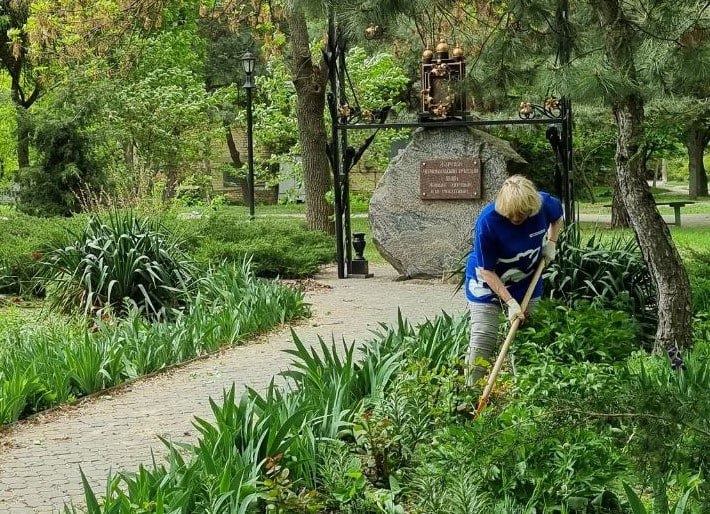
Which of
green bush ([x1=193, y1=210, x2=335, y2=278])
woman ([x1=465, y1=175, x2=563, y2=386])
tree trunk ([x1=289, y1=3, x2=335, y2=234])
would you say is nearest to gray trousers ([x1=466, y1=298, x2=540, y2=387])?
woman ([x1=465, y1=175, x2=563, y2=386])

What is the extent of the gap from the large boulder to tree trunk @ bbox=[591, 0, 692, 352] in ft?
23.3

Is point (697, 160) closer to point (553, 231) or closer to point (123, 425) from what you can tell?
point (553, 231)

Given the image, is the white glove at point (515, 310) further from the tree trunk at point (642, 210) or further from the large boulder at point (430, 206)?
the large boulder at point (430, 206)

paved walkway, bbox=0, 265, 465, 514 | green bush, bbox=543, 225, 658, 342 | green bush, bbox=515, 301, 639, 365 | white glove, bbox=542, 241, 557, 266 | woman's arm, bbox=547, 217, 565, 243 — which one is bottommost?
paved walkway, bbox=0, 265, 465, 514

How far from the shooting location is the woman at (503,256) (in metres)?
6.38

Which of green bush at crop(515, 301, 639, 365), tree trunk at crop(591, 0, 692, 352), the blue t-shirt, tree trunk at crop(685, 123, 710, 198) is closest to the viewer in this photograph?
the blue t-shirt

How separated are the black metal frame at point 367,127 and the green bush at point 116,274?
12.7 feet

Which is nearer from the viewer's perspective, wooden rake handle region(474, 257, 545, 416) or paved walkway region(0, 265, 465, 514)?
paved walkway region(0, 265, 465, 514)

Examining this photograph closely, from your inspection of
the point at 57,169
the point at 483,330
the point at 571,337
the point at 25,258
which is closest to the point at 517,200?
the point at 483,330

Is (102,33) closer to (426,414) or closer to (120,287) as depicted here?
(120,287)

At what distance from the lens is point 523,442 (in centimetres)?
410

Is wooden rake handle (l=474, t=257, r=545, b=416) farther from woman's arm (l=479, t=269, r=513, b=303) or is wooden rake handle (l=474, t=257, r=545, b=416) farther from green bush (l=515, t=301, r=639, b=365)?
green bush (l=515, t=301, r=639, b=365)

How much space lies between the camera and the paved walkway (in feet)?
18.1

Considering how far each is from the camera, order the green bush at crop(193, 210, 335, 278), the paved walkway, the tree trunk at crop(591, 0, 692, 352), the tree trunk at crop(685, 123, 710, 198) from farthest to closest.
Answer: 1. the tree trunk at crop(685, 123, 710, 198)
2. the green bush at crop(193, 210, 335, 278)
3. the tree trunk at crop(591, 0, 692, 352)
4. the paved walkway
